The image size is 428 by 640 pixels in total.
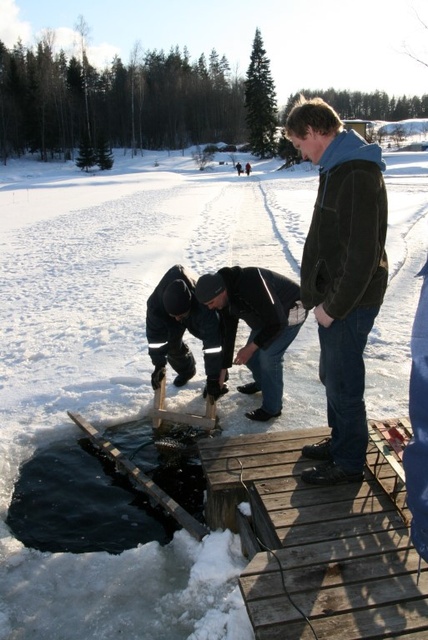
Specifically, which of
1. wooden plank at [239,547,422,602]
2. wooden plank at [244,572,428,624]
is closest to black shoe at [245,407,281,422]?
wooden plank at [239,547,422,602]

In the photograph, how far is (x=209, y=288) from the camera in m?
3.95

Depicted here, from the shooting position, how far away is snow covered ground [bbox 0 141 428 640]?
9.58 ft

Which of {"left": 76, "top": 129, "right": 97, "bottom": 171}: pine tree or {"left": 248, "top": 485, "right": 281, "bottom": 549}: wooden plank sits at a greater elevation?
{"left": 76, "top": 129, "right": 97, "bottom": 171}: pine tree

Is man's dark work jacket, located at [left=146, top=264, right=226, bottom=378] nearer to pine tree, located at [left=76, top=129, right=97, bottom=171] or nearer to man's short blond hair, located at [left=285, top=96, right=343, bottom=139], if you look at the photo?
man's short blond hair, located at [left=285, top=96, right=343, bottom=139]

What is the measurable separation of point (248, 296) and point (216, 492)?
4.87 feet

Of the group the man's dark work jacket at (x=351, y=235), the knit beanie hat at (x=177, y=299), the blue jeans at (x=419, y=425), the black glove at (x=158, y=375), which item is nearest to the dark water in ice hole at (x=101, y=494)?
the black glove at (x=158, y=375)

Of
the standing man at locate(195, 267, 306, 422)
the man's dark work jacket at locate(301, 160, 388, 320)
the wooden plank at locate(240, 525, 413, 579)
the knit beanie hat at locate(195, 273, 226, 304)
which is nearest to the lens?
the wooden plank at locate(240, 525, 413, 579)

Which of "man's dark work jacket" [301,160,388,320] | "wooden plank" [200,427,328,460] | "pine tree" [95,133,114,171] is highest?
"pine tree" [95,133,114,171]

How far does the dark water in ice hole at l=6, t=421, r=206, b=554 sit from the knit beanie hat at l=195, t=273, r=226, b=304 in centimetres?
136

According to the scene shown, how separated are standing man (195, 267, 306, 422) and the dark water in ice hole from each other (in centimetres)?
78

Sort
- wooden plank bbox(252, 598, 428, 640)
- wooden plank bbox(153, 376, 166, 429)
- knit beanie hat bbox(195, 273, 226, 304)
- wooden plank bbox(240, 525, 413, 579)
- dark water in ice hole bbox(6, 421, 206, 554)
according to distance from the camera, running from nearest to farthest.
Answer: wooden plank bbox(252, 598, 428, 640), wooden plank bbox(240, 525, 413, 579), dark water in ice hole bbox(6, 421, 206, 554), knit beanie hat bbox(195, 273, 226, 304), wooden plank bbox(153, 376, 166, 429)

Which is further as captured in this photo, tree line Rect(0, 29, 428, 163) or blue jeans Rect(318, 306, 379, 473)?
tree line Rect(0, 29, 428, 163)

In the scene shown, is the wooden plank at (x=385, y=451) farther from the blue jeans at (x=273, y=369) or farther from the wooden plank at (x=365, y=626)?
the blue jeans at (x=273, y=369)

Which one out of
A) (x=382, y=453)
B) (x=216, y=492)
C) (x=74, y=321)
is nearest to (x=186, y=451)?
(x=216, y=492)
